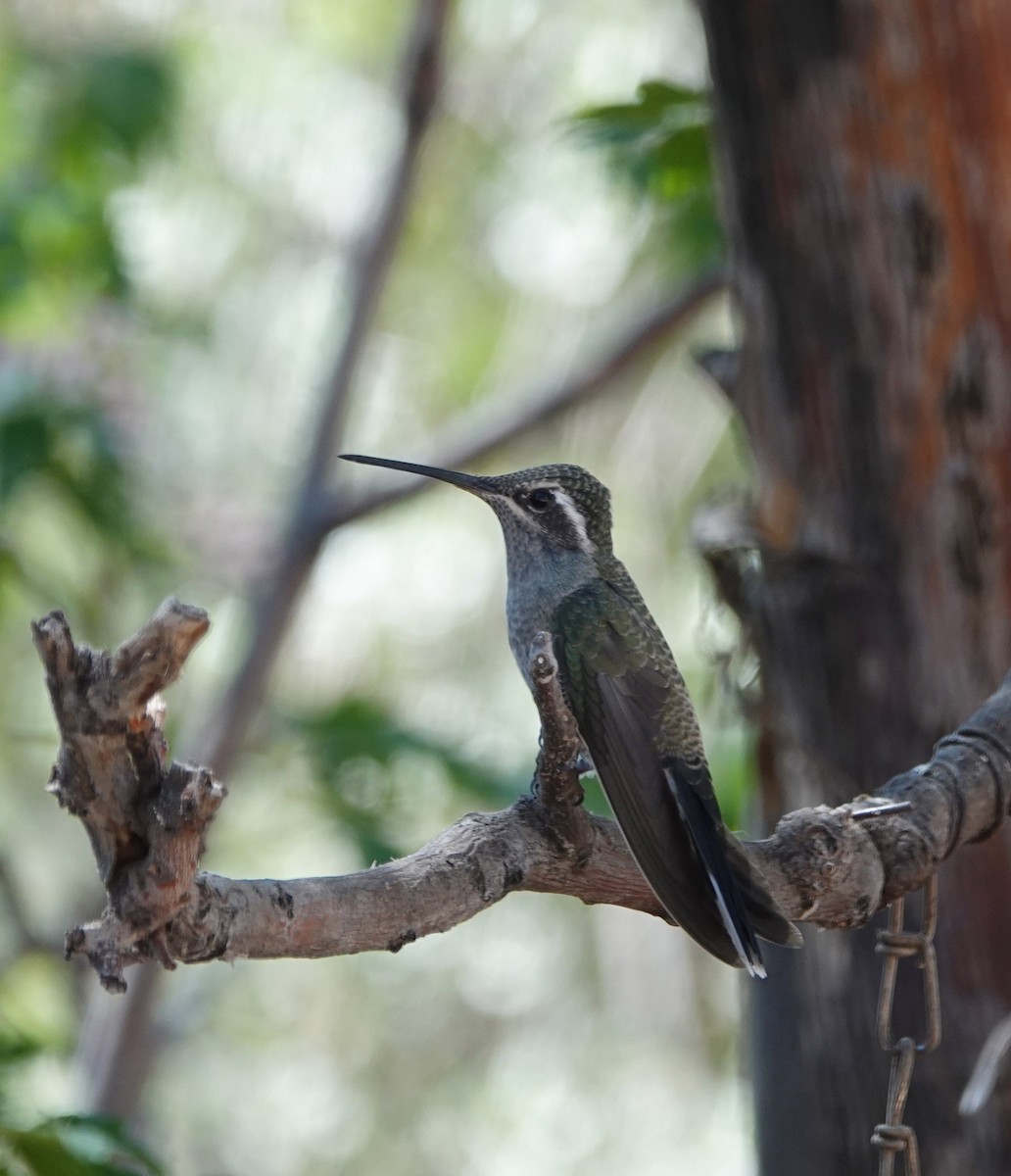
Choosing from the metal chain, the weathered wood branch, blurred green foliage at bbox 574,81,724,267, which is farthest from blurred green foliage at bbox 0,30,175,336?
the metal chain

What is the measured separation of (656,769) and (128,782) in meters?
1.08

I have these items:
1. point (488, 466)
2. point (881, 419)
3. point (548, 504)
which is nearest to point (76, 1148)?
point (548, 504)

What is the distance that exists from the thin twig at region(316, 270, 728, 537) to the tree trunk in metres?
1.56

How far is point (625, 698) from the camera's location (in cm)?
232

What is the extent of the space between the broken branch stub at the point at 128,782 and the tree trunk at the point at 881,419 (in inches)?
88.2

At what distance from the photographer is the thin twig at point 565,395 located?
16.0ft

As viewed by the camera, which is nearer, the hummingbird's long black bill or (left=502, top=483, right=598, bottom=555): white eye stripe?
the hummingbird's long black bill

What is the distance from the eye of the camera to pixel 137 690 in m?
1.25

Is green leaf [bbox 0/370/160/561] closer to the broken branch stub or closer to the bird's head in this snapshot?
the bird's head

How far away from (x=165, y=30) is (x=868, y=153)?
21.2ft

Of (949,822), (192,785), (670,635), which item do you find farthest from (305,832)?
(192,785)

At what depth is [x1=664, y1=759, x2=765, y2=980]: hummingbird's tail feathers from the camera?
1.96 m

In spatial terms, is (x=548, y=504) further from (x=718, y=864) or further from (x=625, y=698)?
(x=718, y=864)

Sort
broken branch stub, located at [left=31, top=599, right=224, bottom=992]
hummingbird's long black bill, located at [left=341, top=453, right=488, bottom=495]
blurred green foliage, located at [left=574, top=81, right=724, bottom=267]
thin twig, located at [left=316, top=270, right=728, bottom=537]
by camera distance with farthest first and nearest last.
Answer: thin twig, located at [left=316, top=270, right=728, bottom=537] < blurred green foliage, located at [left=574, top=81, right=724, bottom=267] < hummingbird's long black bill, located at [left=341, top=453, right=488, bottom=495] < broken branch stub, located at [left=31, top=599, right=224, bottom=992]
